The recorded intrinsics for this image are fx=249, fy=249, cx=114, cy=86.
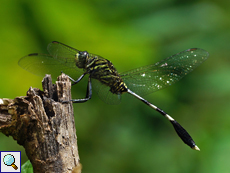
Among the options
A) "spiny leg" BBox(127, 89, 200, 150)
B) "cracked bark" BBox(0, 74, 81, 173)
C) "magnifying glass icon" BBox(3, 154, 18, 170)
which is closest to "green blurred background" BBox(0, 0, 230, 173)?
"spiny leg" BBox(127, 89, 200, 150)

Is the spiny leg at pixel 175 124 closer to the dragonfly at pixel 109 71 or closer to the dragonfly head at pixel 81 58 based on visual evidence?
the dragonfly at pixel 109 71

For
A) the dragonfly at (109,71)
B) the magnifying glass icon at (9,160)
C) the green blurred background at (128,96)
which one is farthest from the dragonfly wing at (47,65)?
the magnifying glass icon at (9,160)

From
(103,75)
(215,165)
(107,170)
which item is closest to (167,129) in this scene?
(215,165)

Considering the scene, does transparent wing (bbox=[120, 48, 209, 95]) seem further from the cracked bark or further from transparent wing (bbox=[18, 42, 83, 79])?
the cracked bark

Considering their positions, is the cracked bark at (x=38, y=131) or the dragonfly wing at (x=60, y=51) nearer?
the cracked bark at (x=38, y=131)

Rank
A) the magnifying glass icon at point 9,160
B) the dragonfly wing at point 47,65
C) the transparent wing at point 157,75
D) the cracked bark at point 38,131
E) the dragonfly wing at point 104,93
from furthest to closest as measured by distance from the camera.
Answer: the transparent wing at point 157,75 < the dragonfly wing at point 104,93 < the dragonfly wing at point 47,65 < the magnifying glass icon at point 9,160 < the cracked bark at point 38,131

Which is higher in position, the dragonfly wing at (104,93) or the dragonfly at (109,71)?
the dragonfly at (109,71)

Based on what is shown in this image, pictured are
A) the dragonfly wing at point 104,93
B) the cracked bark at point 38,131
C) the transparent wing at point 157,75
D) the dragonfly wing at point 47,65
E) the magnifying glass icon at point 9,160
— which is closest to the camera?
the cracked bark at point 38,131

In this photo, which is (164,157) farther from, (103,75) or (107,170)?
(103,75)

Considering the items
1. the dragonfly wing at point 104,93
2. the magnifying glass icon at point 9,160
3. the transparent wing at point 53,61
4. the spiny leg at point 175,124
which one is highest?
the transparent wing at point 53,61
